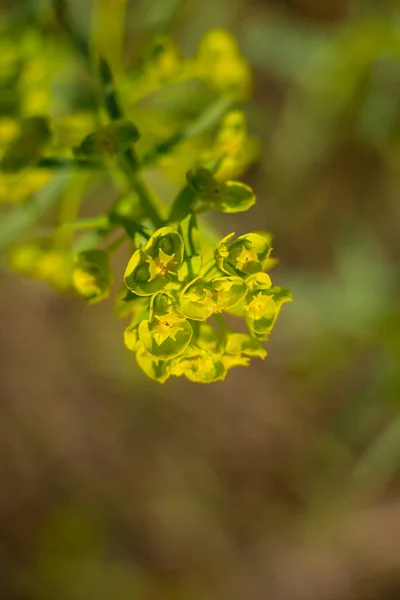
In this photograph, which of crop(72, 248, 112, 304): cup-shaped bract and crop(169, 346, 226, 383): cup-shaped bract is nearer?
crop(169, 346, 226, 383): cup-shaped bract

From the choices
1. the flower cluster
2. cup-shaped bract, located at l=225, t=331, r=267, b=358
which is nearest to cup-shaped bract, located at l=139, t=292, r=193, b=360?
the flower cluster

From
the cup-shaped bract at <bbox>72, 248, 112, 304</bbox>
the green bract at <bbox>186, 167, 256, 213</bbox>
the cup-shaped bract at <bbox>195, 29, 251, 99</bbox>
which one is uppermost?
the cup-shaped bract at <bbox>195, 29, 251, 99</bbox>

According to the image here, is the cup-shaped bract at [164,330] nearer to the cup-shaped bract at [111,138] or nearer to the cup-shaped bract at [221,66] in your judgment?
the cup-shaped bract at [111,138]

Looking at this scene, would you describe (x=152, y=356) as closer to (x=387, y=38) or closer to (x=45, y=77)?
(x=45, y=77)

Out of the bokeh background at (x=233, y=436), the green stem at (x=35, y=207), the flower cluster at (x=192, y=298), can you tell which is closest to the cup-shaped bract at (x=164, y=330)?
the flower cluster at (x=192, y=298)

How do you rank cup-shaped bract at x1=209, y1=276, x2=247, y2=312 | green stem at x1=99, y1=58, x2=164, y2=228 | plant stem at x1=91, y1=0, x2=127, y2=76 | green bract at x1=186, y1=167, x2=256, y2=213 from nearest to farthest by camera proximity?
1. cup-shaped bract at x1=209, y1=276, x2=247, y2=312
2. green bract at x1=186, y1=167, x2=256, y2=213
3. green stem at x1=99, y1=58, x2=164, y2=228
4. plant stem at x1=91, y1=0, x2=127, y2=76

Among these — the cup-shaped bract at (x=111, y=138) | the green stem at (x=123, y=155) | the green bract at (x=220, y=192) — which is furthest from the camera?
the green stem at (x=123, y=155)

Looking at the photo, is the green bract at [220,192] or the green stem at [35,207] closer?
the green bract at [220,192]

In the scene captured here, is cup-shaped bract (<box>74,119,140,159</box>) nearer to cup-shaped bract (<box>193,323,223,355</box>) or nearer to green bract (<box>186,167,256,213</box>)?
green bract (<box>186,167,256,213</box>)
